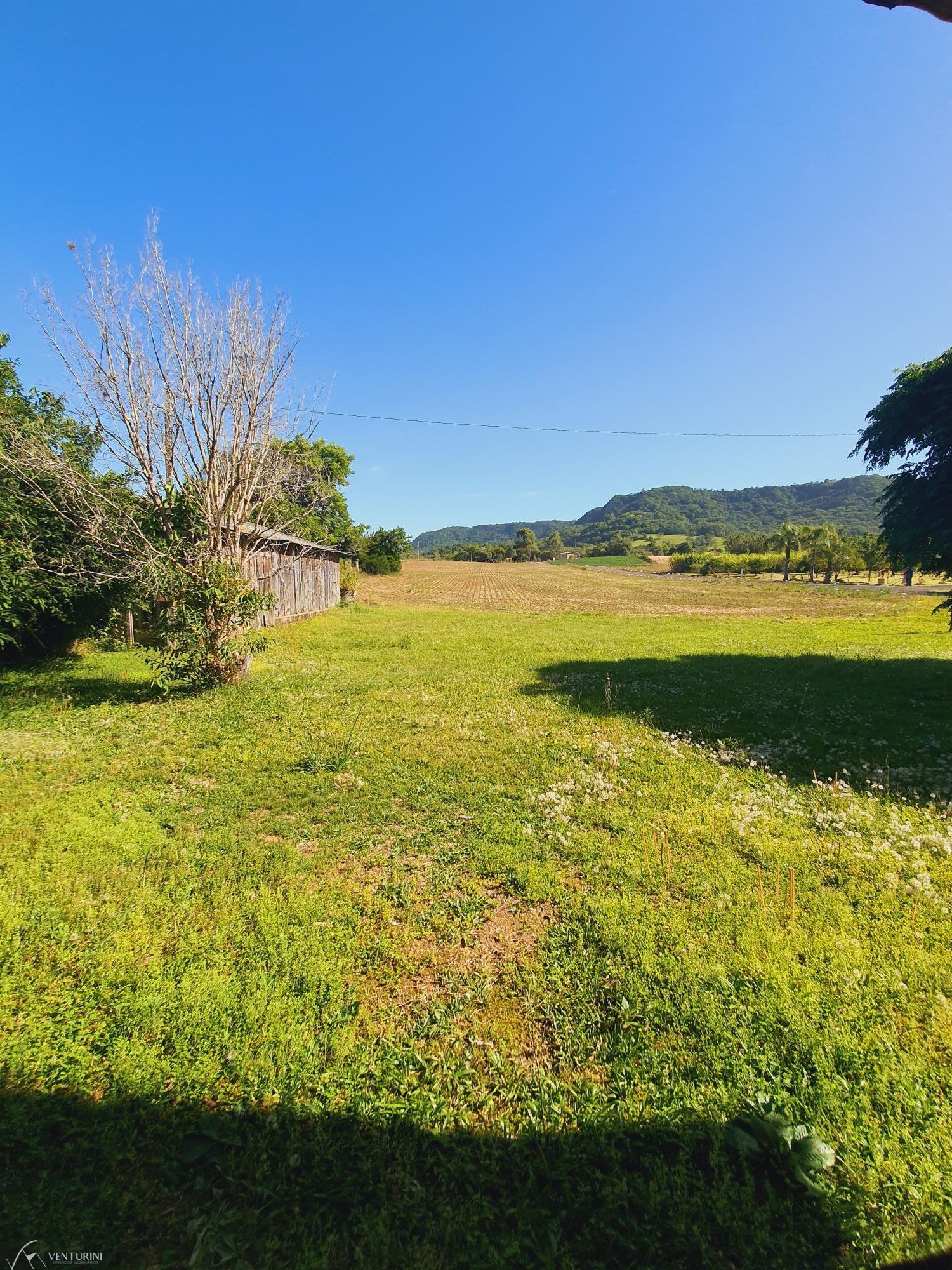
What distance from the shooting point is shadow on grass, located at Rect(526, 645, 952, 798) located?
718cm

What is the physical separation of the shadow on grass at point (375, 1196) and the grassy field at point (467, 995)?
0.04 feet

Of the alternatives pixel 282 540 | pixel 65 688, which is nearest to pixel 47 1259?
pixel 65 688

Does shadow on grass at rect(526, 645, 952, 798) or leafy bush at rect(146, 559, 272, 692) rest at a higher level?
leafy bush at rect(146, 559, 272, 692)

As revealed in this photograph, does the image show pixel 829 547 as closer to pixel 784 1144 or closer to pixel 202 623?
pixel 202 623

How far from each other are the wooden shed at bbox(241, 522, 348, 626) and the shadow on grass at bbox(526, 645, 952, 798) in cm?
985

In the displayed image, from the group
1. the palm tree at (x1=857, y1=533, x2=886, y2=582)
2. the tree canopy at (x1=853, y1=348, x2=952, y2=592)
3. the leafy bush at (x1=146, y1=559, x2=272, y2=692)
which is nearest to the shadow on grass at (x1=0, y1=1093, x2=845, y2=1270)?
the leafy bush at (x1=146, y1=559, x2=272, y2=692)

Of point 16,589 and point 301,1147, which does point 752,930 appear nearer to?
point 301,1147

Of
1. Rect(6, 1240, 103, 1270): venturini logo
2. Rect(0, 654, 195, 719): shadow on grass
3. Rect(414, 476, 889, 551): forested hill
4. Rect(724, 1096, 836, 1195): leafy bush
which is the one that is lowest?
Rect(724, 1096, 836, 1195): leafy bush

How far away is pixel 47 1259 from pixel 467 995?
6.93 ft

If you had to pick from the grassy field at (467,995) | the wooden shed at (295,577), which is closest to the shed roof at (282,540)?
the wooden shed at (295,577)

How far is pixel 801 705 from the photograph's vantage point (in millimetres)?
9961

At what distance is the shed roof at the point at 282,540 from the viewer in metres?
11.2

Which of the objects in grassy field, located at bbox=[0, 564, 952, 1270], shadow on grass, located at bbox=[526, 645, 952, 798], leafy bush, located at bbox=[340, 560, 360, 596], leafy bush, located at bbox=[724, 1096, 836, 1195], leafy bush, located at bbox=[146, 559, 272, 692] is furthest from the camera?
leafy bush, located at bbox=[340, 560, 360, 596]

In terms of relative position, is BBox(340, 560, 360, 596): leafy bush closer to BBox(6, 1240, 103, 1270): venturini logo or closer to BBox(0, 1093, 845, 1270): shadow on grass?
BBox(0, 1093, 845, 1270): shadow on grass
